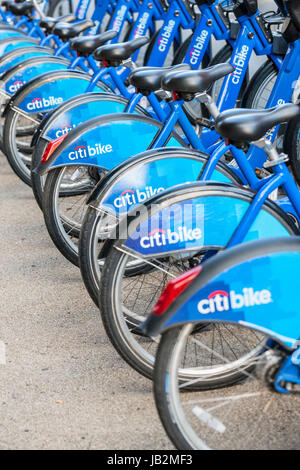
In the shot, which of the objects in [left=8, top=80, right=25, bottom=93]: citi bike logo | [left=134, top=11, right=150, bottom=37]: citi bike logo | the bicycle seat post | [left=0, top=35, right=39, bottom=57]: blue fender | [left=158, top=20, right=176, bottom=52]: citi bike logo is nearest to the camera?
the bicycle seat post

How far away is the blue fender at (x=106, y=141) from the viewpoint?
3977 mm

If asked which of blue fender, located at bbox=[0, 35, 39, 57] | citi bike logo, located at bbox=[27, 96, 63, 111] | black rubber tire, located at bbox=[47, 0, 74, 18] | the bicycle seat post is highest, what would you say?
the bicycle seat post

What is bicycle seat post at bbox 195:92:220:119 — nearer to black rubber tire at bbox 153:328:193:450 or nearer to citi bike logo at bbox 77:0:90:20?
black rubber tire at bbox 153:328:193:450

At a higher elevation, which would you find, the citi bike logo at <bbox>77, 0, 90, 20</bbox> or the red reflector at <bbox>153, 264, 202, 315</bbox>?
the red reflector at <bbox>153, 264, 202, 315</bbox>

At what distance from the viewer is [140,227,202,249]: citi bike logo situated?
9.56 feet

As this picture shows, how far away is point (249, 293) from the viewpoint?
2367 mm

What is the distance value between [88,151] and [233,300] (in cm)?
183

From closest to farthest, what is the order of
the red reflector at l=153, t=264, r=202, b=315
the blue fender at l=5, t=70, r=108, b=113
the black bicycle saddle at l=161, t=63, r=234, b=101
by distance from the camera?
the red reflector at l=153, t=264, r=202, b=315, the black bicycle saddle at l=161, t=63, r=234, b=101, the blue fender at l=5, t=70, r=108, b=113

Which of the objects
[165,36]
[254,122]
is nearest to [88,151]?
[254,122]

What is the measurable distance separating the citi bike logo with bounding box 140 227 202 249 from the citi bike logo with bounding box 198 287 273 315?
1.91ft

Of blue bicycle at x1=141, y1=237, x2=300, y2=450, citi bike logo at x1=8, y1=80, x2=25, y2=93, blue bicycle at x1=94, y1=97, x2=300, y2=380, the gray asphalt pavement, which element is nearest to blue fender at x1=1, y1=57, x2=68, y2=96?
citi bike logo at x1=8, y1=80, x2=25, y2=93

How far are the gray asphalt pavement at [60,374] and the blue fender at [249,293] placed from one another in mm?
647

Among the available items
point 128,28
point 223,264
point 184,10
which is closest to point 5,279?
point 223,264
